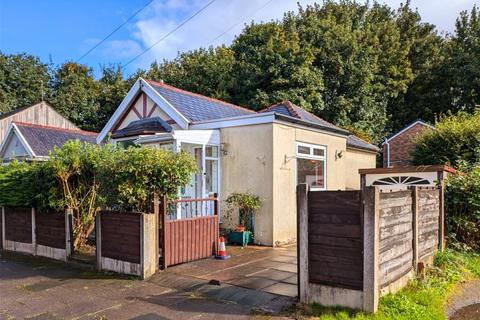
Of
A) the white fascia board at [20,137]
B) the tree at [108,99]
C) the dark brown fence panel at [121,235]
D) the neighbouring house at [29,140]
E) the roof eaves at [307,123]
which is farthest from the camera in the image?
the tree at [108,99]

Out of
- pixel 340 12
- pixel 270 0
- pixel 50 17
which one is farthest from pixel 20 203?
pixel 340 12

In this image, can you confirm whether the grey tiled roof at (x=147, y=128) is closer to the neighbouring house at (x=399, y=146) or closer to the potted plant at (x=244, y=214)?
the potted plant at (x=244, y=214)

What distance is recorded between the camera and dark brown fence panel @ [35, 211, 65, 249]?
8.61 m

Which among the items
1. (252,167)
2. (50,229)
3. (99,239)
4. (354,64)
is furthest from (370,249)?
(354,64)

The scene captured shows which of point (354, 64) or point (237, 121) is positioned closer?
point (237, 121)

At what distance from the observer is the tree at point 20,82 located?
101ft

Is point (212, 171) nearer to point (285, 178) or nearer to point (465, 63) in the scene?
point (285, 178)

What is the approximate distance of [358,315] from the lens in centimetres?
466

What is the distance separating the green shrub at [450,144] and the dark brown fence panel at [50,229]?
1110 cm

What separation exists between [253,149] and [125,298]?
17.9 feet

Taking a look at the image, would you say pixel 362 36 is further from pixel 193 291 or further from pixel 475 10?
pixel 193 291

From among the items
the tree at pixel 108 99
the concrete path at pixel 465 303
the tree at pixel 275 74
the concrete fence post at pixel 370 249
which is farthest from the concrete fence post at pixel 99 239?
the tree at pixel 108 99

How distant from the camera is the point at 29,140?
17750mm

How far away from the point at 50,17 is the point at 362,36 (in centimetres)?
2209
